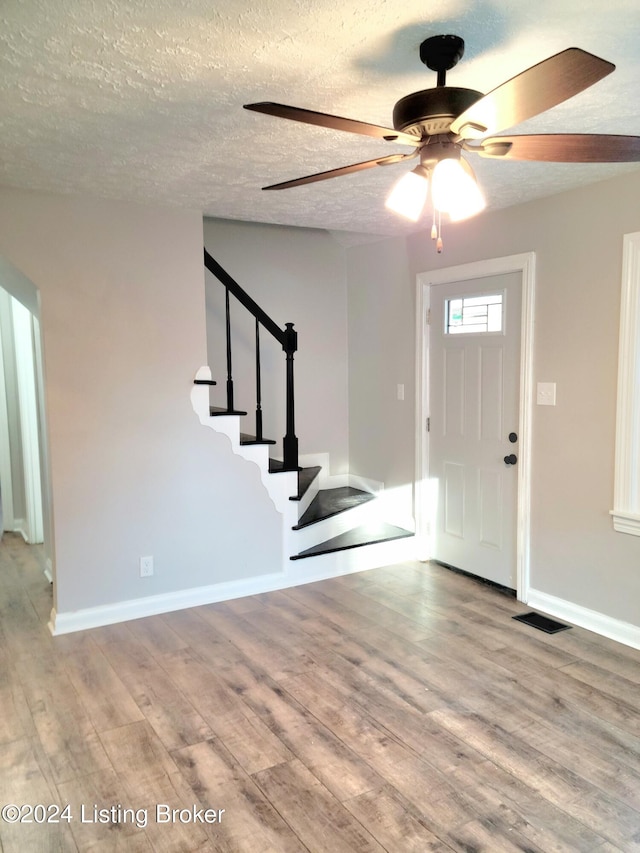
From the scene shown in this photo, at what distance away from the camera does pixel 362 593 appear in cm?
395

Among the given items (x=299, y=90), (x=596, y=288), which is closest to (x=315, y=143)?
(x=299, y=90)

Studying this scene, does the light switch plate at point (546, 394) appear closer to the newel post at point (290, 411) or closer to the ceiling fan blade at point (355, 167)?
the newel post at point (290, 411)

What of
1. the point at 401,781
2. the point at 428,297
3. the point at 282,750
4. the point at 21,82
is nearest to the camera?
the point at 21,82

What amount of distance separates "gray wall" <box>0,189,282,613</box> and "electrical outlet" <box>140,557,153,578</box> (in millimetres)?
35

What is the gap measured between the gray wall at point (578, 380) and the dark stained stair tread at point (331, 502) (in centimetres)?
144

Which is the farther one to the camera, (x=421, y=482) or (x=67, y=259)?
(x=421, y=482)

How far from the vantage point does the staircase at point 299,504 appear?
12.6 ft

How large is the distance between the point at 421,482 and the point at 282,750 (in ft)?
8.05

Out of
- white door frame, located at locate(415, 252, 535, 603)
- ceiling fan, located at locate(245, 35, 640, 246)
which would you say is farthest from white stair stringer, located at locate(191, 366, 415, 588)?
ceiling fan, located at locate(245, 35, 640, 246)

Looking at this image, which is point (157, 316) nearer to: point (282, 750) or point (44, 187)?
point (44, 187)

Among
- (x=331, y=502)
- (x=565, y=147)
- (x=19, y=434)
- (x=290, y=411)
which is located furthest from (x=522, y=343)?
(x=19, y=434)

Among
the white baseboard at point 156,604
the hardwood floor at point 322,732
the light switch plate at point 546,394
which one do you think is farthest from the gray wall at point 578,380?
the white baseboard at point 156,604

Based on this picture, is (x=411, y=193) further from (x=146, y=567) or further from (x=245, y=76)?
(x=146, y=567)

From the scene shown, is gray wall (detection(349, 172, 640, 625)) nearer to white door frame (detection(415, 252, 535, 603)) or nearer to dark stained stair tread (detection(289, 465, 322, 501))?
white door frame (detection(415, 252, 535, 603))
